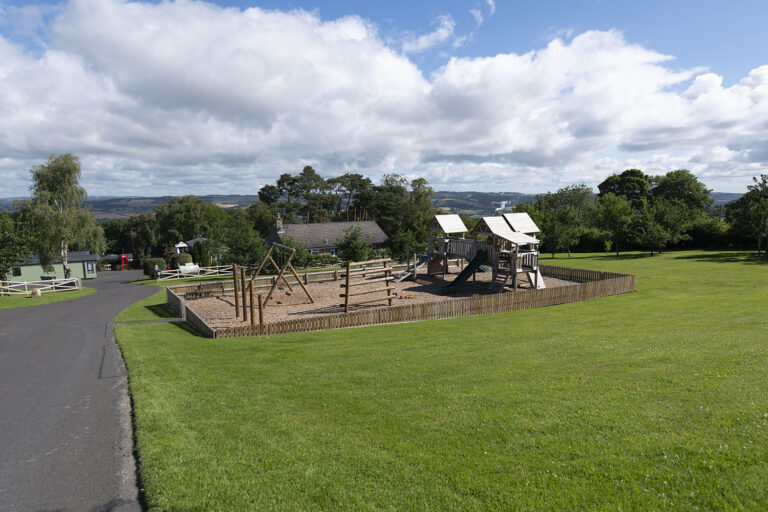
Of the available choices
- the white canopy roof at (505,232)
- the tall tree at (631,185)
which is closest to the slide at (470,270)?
the white canopy roof at (505,232)

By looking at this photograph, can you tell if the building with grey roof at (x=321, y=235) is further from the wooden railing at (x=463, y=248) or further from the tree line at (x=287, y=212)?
the wooden railing at (x=463, y=248)

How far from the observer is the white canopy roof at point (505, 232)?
86.4 ft

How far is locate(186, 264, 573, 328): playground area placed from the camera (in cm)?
2178

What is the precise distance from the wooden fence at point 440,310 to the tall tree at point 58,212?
27563mm

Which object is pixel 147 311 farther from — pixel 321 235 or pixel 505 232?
pixel 321 235

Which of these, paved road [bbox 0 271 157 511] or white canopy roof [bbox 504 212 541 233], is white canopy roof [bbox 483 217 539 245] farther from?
paved road [bbox 0 271 157 511]

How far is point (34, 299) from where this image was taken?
94.8ft

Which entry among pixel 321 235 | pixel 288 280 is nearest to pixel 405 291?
pixel 288 280

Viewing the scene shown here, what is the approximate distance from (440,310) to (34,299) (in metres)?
29.0

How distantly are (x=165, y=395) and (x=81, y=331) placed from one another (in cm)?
1181

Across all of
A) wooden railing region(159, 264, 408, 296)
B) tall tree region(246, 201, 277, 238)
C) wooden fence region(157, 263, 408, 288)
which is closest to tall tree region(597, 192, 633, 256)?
wooden fence region(157, 263, 408, 288)

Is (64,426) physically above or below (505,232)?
below

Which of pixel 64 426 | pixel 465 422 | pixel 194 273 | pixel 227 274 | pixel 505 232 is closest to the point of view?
pixel 465 422

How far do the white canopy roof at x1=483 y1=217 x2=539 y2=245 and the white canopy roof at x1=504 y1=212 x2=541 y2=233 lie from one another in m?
0.71
